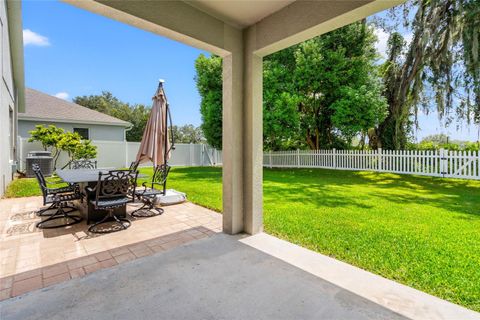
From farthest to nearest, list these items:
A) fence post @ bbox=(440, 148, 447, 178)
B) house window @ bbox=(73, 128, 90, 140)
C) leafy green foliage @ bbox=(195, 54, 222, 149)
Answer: house window @ bbox=(73, 128, 90, 140) < leafy green foliage @ bbox=(195, 54, 222, 149) < fence post @ bbox=(440, 148, 447, 178)

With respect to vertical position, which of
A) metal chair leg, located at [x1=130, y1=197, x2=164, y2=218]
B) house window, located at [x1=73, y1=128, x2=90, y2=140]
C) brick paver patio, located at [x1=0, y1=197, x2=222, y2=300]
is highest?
house window, located at [x1=73, y1=128, x2=90, y2=140]

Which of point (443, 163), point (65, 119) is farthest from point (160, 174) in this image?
point (65, 119)

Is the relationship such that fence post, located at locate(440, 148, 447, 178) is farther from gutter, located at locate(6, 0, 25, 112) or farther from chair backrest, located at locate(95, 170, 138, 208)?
gutter, located at locate(6, 0, 25, 112)

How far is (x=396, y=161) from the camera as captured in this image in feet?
33.2

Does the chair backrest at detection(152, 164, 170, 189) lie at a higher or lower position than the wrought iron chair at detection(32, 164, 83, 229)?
higher

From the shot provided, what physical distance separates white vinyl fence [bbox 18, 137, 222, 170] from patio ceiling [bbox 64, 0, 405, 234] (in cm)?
1201

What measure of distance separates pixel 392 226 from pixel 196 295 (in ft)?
11.6

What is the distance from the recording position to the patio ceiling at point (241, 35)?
2.45 metres

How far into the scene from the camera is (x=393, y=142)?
449 inches

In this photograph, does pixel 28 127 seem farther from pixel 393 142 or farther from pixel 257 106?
pixel 393 142

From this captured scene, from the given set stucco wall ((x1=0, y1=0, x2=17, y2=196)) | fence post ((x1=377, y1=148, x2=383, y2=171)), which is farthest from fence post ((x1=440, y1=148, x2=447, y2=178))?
stucco wall ((x1=0, y1=0, x2=17, y2=196))

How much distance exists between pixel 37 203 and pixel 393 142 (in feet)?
45.3

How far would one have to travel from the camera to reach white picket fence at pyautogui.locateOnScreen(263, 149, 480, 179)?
854cm

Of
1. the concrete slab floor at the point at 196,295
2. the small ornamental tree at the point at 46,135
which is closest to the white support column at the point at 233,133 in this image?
the concrete slab floor at the point at 196,295
